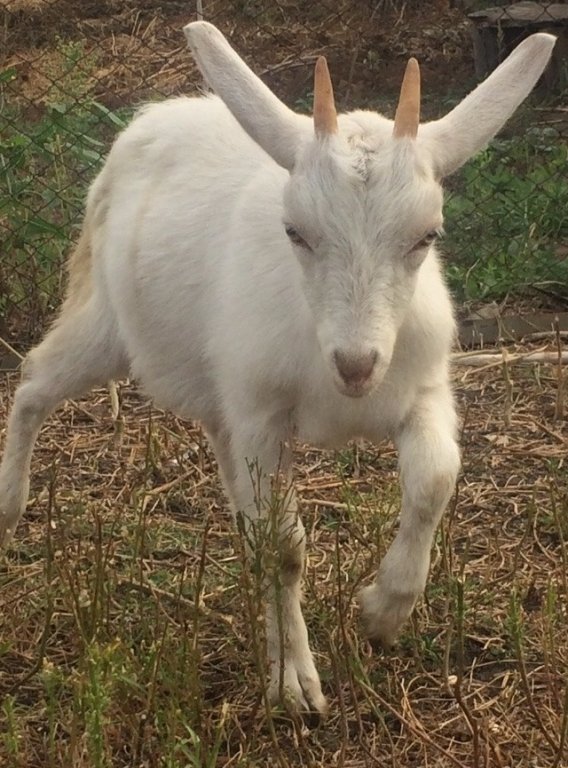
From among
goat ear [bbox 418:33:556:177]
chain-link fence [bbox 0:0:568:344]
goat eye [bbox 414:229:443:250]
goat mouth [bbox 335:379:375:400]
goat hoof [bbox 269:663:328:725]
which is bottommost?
chain-link fence [bbox 0:0:568:344]

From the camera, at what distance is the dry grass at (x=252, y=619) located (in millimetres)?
2850

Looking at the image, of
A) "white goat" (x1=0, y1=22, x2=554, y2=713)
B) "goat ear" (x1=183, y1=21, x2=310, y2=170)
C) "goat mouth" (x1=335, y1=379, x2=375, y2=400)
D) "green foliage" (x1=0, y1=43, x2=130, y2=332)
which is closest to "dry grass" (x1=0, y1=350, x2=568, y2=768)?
"white goat" (x1=0, y1=22, x2=554, y2=713)

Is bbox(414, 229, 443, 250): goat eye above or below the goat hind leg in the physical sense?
above

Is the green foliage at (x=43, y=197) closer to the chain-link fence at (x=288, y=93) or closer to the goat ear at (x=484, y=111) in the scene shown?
the chain-link fence at (x=288, y=93)

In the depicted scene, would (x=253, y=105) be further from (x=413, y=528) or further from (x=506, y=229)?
(x=506, y=229)

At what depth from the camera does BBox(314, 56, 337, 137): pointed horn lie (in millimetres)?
Result: 2963

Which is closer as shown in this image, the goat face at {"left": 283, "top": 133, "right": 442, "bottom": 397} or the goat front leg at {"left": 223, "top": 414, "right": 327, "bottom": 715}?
the goat face at {"left": 283, "top": 133, "right": 442, "bottom": 397}

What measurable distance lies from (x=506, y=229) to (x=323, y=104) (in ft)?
11.9

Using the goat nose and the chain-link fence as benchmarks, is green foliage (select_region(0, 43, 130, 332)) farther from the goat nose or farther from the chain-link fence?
the goat nose

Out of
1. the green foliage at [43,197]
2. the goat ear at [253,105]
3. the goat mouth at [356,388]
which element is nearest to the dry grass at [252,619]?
the goat mouth at [356,388]

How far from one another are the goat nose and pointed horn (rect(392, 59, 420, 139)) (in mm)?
496

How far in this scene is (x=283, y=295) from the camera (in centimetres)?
331

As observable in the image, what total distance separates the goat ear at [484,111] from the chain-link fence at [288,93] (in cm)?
290

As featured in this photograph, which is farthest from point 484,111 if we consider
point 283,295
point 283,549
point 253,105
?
point 283,549
